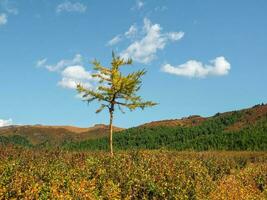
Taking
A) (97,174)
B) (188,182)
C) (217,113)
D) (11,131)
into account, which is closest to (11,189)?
(97,174)

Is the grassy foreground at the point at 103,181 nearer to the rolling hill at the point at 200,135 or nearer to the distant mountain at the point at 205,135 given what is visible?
the rolling hill at the point at 200,135

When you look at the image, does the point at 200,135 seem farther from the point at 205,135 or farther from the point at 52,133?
the point at 52,133

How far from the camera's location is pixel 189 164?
23188 millimetres

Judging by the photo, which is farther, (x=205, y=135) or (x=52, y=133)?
(x=52, y=133)

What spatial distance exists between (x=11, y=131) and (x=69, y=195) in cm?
13705

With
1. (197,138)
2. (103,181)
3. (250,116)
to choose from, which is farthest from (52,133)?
(103,181)

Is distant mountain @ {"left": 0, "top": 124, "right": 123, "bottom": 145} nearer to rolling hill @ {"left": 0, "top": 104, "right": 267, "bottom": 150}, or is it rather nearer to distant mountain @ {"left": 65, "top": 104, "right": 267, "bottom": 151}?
rolling hill @ {"left": 0, "top": 104, "right": 267, "bottom": 150}

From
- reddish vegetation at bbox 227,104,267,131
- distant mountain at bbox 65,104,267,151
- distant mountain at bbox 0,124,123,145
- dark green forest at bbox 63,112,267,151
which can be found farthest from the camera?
distant mountain at bbox 0,124,123,145

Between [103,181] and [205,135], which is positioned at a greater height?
[205,135]

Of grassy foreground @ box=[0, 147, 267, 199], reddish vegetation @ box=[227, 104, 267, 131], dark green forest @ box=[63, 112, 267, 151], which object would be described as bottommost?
grassy foreground @ box=[0, 147, 267, 199]

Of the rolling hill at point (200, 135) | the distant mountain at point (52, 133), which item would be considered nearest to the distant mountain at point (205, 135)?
the rolling hill at point (200, 135)

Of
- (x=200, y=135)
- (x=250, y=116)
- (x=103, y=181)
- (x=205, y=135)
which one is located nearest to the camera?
(x=103, y=181)

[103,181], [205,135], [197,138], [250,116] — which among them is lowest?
[103,181]

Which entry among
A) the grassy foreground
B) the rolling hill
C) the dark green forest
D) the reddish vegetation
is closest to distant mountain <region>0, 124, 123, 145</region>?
the rolling hill
